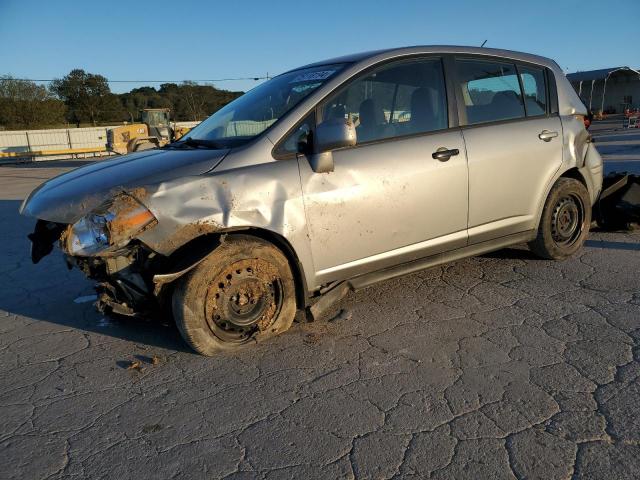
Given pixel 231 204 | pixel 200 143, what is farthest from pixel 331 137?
pixel 200 143

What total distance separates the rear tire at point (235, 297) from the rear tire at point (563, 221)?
249cm

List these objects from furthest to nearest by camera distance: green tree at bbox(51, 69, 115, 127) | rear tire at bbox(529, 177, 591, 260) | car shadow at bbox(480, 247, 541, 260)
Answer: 1. green tree at bbox(51, 69, 115, 127)
2. car shadow at bbox(480, 247, 541, 260)
3. rear tire at bbox(529, 177, 591, 260)

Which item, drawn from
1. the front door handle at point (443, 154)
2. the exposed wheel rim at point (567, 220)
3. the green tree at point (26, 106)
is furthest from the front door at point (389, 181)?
the green tree at point (26, 106)

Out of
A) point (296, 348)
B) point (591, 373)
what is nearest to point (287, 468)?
point (296, 348)

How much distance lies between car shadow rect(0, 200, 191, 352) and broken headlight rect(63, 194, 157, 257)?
732mm

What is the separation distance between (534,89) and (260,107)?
245cm

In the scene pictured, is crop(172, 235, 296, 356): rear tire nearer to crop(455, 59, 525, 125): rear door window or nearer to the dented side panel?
the dented side panel

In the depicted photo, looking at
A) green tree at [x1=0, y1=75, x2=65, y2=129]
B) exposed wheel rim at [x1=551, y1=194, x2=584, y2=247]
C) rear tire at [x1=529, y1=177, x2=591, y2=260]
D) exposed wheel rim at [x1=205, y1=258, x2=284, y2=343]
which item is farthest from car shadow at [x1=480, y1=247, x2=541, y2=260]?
green tree at [x1=0, y1=75, x2=65, y2=129]

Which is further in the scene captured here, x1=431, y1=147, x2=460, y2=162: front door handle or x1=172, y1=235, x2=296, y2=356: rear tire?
x1=431, y1=147, x2=460, y2=162: front door handle

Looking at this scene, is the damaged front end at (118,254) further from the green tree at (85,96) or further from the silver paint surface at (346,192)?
the green tree at (85,96)

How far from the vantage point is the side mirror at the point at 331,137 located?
3.10 metres

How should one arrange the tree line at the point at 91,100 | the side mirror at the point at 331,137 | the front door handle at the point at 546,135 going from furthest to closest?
the tree line at the point at 91,100 < the front door handle at the point at 546,135 < the side mirror at the point at 331,137

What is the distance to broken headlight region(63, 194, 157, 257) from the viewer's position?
2879 millimetres

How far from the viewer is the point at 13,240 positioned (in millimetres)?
6836
